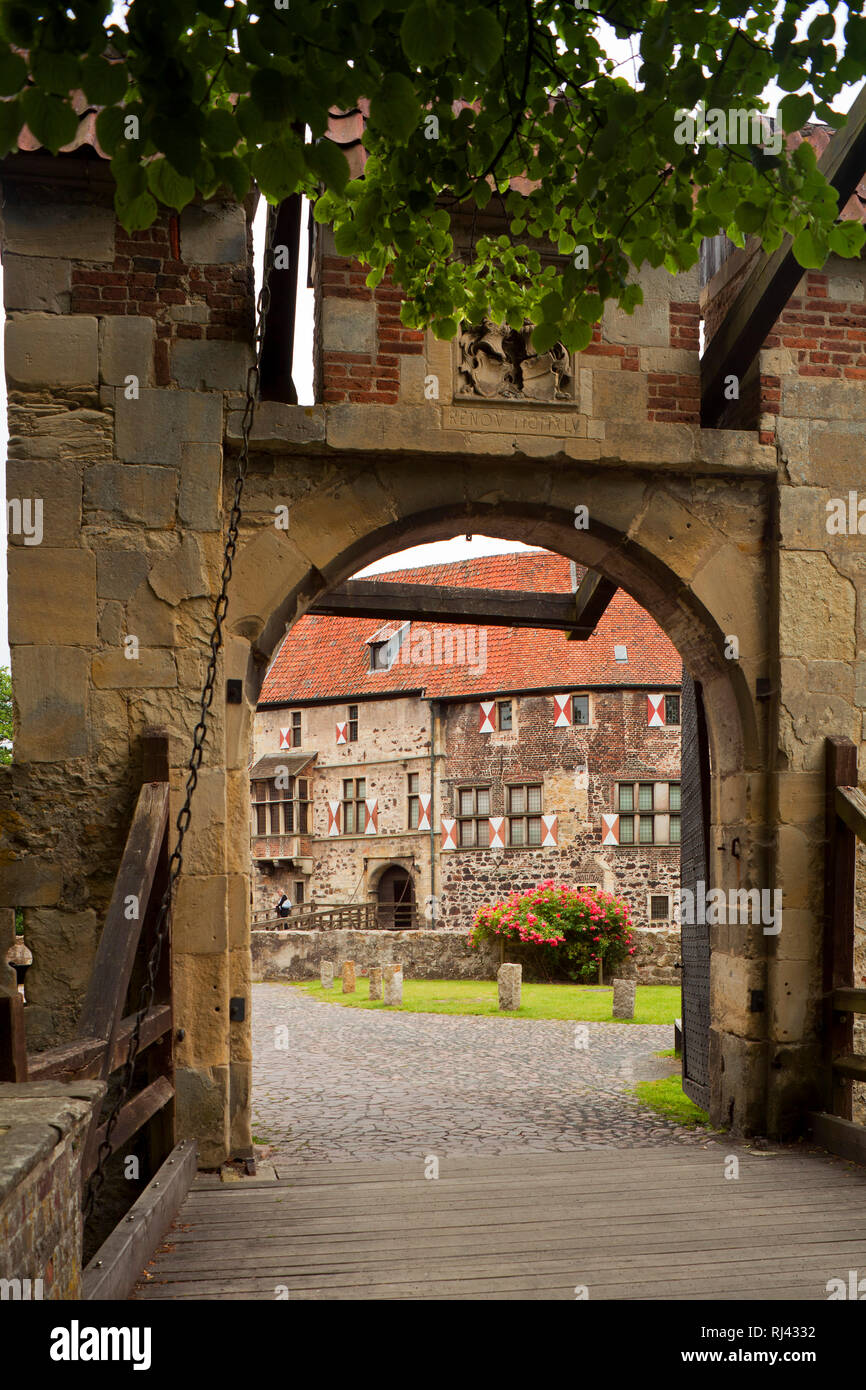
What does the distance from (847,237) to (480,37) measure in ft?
4.54

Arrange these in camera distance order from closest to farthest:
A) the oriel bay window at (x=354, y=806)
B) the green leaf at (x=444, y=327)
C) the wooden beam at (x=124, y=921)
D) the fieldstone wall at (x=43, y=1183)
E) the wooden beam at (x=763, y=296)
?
the fieldstone wall at (x=43, y=1183) → the wooden beam at (x=124, y=921) → the green leaf at (x=444, y=327) → the wooden beam at (x=763, y=296) → the oriel bay window at (x=354, y=806)

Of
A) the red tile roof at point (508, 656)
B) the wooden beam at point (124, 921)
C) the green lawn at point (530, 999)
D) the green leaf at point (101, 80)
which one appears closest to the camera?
the green leaf at point (101, 80)

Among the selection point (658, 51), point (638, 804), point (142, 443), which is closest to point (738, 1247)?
point (658, 51)

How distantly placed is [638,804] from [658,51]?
24715mm

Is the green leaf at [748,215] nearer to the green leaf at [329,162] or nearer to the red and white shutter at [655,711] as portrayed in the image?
the green leaf at [329,162]

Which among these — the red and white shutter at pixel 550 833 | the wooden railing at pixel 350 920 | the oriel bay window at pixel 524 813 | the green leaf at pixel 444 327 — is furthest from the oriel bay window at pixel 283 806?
the green leaf at pixel 444 327

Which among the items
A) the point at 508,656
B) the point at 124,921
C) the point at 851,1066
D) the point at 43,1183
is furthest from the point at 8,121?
the point at 508,656

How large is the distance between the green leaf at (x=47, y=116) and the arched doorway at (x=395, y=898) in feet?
92.9

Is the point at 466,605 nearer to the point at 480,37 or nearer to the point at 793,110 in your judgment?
the point at 793,110

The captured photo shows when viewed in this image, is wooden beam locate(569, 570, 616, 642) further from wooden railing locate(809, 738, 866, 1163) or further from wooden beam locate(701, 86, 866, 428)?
wooden railing locate(809, 738, 866, 1163)

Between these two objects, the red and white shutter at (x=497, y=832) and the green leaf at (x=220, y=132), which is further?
the red and white shutter at (x=497, y=832)

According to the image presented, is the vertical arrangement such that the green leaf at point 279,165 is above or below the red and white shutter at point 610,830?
above

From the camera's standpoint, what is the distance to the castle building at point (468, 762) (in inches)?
1065

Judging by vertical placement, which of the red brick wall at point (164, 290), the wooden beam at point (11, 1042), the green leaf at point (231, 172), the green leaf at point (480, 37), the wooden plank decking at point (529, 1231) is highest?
the red brick wall at point (164, 290)
